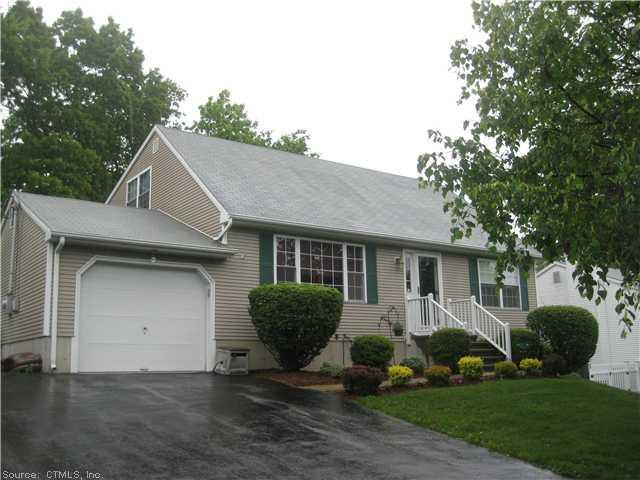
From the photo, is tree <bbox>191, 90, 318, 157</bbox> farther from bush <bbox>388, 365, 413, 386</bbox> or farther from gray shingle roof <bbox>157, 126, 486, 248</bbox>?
bush <bbox>388, 365, 413, 386</bbox>

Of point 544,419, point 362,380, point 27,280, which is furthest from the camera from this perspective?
point 27,280

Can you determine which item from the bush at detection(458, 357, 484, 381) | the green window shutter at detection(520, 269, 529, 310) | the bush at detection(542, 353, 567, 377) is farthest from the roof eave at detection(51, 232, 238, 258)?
the green window shutter at detection(520, 269, 529, 310)

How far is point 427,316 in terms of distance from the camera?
1808 centimetres

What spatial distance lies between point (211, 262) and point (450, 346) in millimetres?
5643

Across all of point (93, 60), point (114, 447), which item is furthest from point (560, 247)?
point (93, 60)

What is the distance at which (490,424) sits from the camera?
10.7 meters

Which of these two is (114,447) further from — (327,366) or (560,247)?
(327,366)

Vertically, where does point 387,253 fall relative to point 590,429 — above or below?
above

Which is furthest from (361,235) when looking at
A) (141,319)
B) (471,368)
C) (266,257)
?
(141,319)

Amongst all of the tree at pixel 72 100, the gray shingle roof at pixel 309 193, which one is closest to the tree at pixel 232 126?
the tree at pixel 72 100

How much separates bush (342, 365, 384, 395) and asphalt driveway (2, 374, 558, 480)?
0.48 m

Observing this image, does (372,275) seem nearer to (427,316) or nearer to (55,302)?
(427,316)

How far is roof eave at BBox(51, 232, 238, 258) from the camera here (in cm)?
1364

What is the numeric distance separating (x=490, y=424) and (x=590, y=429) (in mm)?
1408
